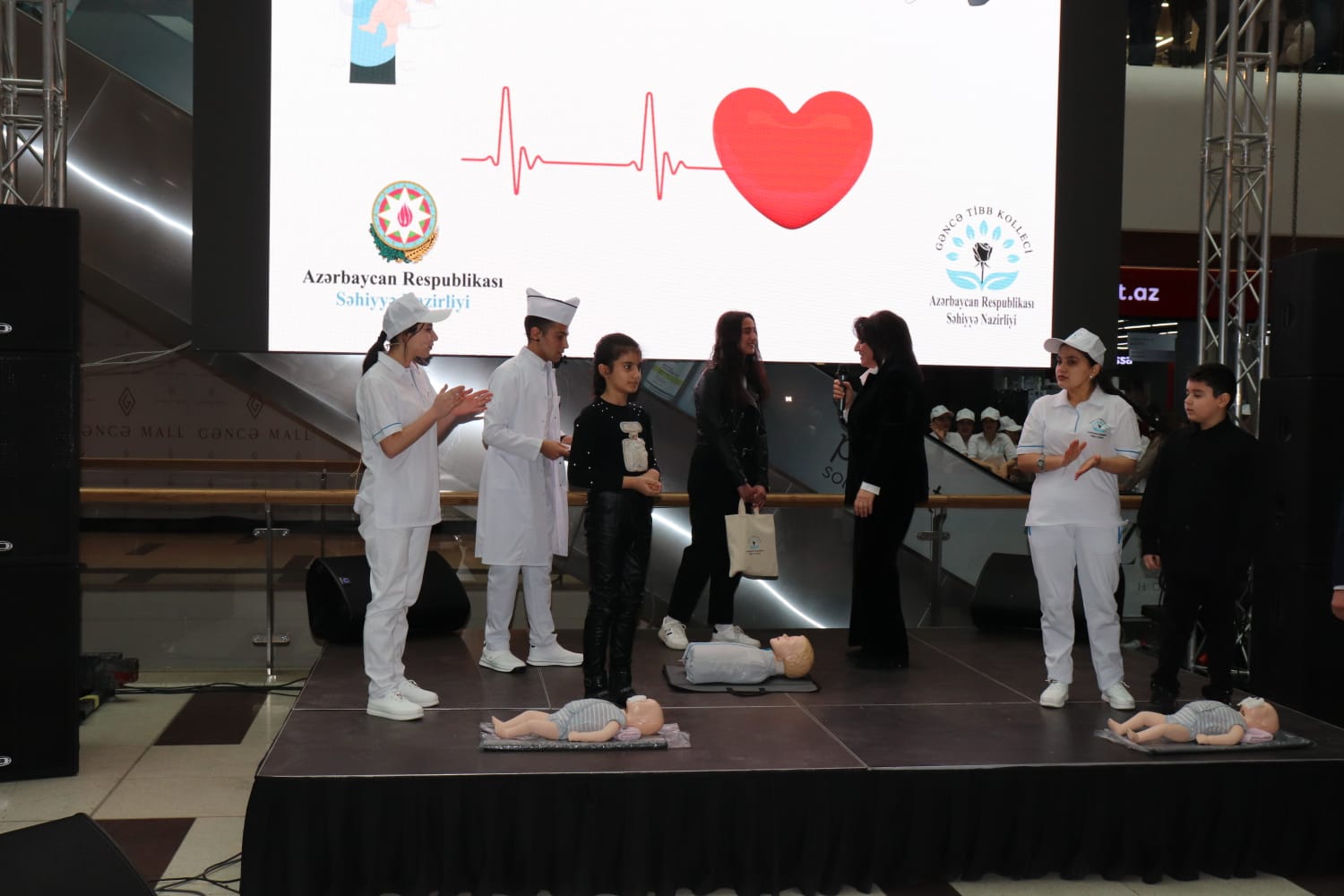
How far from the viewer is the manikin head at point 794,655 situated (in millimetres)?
4836

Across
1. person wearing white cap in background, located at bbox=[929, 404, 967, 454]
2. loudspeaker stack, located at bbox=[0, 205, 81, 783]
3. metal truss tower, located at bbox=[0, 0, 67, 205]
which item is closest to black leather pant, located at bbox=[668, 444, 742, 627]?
loudspeaker stack, located at bbox=[0, 205, 81, 783]

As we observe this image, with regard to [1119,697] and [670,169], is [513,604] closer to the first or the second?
[1119,697]

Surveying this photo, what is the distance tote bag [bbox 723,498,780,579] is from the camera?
192 inches

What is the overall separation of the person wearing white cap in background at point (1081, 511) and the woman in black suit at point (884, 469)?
547 millimetres

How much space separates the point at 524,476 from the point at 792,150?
8.59 feet

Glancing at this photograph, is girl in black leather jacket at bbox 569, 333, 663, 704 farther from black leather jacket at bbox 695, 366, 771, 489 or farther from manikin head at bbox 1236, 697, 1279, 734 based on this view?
manikin head at bbox 1236, 697, 1279, 734

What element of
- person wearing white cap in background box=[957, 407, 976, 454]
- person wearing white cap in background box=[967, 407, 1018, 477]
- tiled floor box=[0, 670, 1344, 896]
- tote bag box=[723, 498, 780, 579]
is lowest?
tiled floor box=[0, 670, 1344, 896]

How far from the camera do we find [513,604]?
5.00 m

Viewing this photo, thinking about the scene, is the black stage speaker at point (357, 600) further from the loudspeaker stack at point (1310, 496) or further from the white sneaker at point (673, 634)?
the loudspeaker stack at point (1310, 496)

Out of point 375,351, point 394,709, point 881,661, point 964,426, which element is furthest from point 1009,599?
point 964,426

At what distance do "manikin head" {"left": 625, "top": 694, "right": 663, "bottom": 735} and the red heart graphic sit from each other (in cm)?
338

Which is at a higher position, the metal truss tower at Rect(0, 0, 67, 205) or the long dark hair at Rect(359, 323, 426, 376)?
the metal truss tower at Rect(0, 0, 67, 205)

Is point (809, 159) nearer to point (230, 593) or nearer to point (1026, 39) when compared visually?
point (1026, 39)

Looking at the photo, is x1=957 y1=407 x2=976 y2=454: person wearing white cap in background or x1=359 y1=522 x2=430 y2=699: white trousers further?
x1=957 y1=407 x2=976 y2=454: person wearing white cap in background
